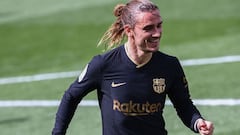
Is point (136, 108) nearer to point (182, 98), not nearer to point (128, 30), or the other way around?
point (182, 98)

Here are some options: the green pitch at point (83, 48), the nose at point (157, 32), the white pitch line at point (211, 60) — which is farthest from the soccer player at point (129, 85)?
the white pitch line at point (211, 60)

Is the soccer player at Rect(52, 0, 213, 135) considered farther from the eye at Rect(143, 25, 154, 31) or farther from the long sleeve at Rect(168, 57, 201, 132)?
the eye at Rect(143, 25, 154, 31)

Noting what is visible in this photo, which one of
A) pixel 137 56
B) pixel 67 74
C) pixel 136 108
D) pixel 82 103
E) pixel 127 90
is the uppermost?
pixel 137 56

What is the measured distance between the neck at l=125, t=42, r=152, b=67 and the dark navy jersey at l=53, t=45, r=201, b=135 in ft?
0.09

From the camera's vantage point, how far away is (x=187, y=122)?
5992 mm

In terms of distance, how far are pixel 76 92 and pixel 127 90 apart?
0.40 metres

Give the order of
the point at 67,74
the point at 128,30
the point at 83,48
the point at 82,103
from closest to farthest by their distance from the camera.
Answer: the point at 128,30
the point at 82,103
the point at 67,74
the point at 83,48

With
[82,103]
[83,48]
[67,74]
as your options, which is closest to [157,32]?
[82,103]

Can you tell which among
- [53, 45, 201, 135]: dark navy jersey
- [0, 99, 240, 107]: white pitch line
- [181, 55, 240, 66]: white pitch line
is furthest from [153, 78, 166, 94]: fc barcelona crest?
[181, 55, 240, 66]: white pitch line

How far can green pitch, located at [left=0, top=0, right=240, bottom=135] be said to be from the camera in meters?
10.7

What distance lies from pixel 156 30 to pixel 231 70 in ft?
23.9

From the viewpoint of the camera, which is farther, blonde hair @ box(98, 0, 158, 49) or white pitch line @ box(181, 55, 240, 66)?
white pitch line @ box(181, 55, 240, 66)

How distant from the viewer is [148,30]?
5.60m

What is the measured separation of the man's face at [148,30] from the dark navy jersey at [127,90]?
277 millimetres
